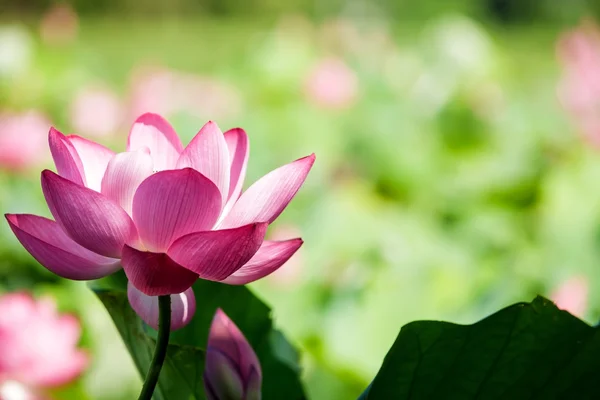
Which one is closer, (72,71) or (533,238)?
(533,238)

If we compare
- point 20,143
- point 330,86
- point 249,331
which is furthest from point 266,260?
point 330,86

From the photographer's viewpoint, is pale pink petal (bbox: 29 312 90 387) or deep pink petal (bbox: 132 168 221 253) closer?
deep pink petal (bbox: 132 168 221 253)

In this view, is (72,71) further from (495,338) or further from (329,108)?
(495,338)

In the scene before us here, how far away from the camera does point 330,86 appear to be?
2.12m

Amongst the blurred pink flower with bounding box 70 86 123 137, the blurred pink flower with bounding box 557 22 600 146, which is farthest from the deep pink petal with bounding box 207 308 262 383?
the blurred pink flower with bounding box 70 86 123 137

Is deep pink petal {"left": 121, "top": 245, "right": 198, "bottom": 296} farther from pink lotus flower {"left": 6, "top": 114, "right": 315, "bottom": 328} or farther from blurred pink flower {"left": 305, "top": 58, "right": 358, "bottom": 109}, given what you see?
blurred pink flower {"left": 305, "top": 58, "right": 358, "bottom": 109}

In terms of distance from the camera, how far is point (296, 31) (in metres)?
3.52

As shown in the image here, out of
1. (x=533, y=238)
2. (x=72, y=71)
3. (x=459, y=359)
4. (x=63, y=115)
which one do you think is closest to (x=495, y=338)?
(x=459, y=359)

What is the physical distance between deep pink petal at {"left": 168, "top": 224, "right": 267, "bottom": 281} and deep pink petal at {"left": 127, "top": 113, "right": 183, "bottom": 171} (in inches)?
3.5

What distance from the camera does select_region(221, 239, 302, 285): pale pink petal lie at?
0.33 meters

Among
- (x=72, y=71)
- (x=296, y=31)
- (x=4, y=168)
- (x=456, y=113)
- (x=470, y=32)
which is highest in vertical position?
(x=470, y=32)

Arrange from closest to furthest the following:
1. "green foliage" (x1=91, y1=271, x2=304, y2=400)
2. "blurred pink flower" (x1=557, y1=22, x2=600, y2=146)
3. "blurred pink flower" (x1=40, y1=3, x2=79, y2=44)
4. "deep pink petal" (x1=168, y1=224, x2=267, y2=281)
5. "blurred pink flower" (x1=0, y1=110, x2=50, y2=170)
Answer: "deep pink petal" (x1=168, y1=224, x2=267, y2=281) < "green foliage" (x1=91, y1=271, x2=304, y2=400) < "blurred pink flower" (x1=0, y1=110, x2=50, y2=170) < "blurred pink flower" (x1=557, y1=22, x2=600, y2=146) < "blurred pink flower" (x1=40, y1=3, x2=79, y2=44)

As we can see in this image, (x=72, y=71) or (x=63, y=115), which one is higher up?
(x=72, y=71)

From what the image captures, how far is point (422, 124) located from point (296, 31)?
1512mm
